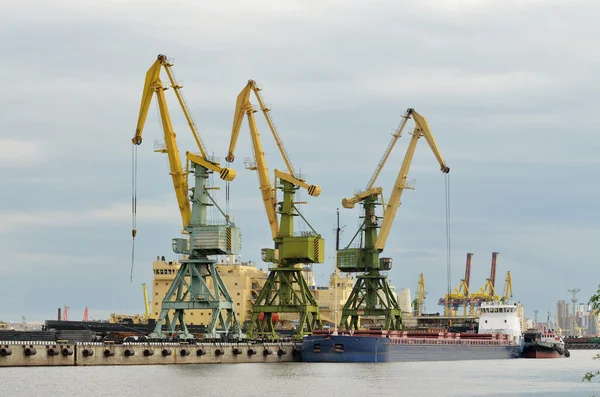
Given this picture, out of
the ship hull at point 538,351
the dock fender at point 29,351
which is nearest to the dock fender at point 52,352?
the dock fender at point 29,351

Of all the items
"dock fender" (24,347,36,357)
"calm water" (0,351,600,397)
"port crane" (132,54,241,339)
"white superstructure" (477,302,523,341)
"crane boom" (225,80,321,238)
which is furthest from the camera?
"white superstructure" (477,302,523,341)

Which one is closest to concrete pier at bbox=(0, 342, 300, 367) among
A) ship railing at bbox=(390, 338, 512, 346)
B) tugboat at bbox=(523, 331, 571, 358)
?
ship railing at bbox=(390, 338, 512, 346)

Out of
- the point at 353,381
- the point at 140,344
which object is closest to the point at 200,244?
the point at 140,344

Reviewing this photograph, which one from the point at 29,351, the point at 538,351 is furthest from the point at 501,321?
the point at 29,351

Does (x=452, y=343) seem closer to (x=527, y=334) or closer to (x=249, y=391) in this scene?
(x=527, y=334)

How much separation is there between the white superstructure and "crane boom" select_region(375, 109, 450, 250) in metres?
19.6

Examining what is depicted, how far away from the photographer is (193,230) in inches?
3482

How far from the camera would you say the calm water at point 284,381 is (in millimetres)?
60719

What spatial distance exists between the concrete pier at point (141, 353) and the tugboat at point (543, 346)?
38.6m

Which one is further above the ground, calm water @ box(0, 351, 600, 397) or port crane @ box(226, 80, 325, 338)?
port crane @ box(226, 80, 325, 338)

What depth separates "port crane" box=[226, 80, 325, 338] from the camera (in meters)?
97.4

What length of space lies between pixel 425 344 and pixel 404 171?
1813 cm

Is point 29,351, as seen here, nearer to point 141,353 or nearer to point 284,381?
point 141,353

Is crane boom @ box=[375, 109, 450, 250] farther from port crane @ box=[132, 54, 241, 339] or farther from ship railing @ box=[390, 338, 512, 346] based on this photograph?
port crane @ box=[132, 54, 241, 339]
